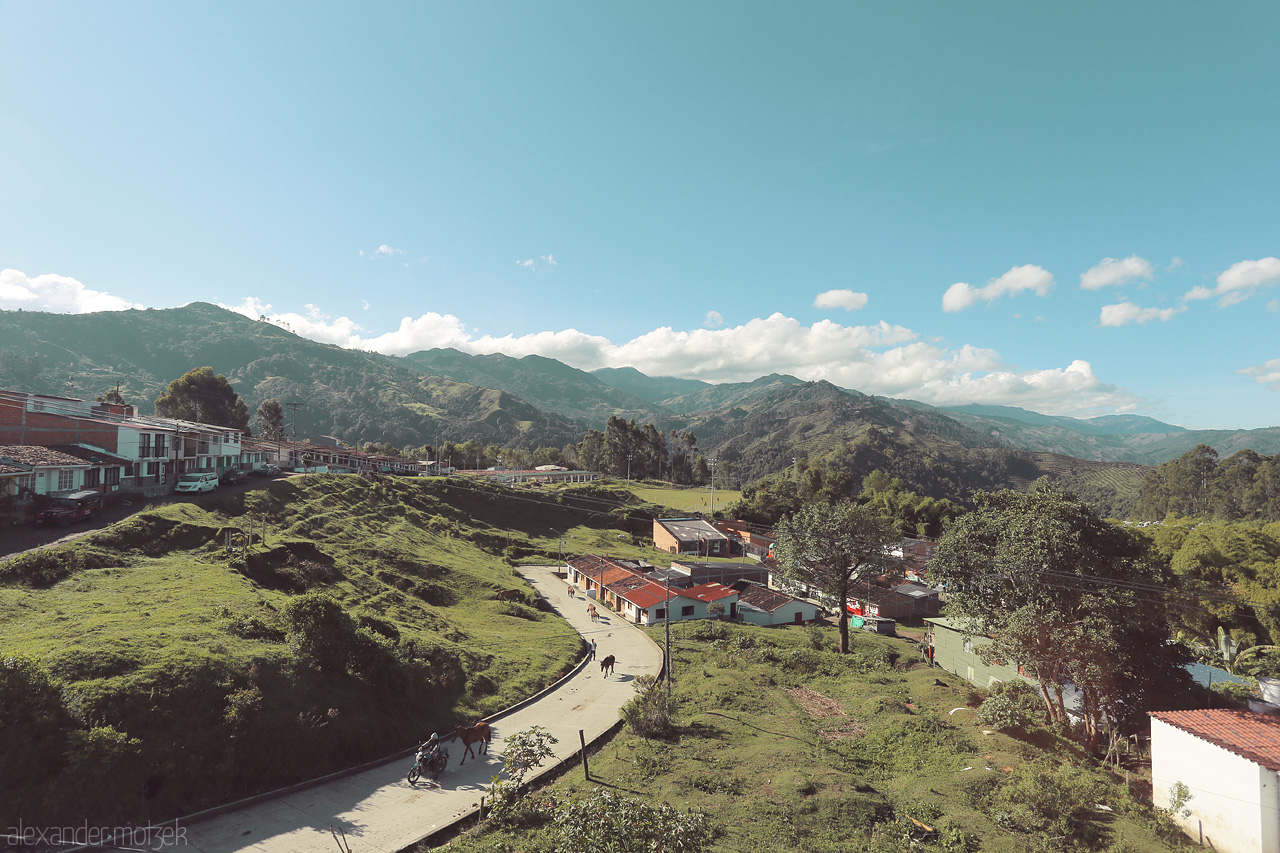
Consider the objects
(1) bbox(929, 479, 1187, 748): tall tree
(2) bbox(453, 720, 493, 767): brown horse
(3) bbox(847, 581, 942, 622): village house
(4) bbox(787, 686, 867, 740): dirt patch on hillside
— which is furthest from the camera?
(3) bbox(847, 581, 942, 622): village house

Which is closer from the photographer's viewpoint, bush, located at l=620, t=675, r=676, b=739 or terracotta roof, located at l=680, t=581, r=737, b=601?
bush, located at l=620, t=675, r=676, b=739

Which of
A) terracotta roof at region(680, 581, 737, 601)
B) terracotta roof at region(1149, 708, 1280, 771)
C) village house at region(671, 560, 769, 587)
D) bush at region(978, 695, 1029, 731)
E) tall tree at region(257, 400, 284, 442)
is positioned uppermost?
tall tree at region(257, 400, 284, 442)

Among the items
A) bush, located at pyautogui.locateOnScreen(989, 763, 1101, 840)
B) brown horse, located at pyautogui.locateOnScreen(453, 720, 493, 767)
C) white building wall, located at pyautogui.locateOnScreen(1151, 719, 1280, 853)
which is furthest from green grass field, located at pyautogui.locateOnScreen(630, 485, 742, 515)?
white building wall, located at pyautogui.locateOnScreen(1151, 719, 1280, 853)

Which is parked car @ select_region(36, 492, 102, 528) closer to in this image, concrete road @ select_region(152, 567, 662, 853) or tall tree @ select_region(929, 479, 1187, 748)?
concrete road @ select_region(152, 567, 662, 853)

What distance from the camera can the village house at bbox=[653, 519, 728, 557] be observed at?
77.3 meters

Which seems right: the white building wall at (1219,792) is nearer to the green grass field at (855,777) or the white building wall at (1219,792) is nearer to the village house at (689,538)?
the green grass field at (855,777)

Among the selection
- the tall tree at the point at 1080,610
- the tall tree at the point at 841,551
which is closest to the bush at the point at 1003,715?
the tall tree at the point at 1080,610

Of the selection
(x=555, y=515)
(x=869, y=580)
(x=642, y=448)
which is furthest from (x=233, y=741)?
(x=642, y=448)

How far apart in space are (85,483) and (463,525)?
36763 mm

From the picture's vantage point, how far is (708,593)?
50.0 meters

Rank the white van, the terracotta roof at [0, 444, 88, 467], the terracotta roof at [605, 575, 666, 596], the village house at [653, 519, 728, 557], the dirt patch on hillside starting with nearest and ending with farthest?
1. the dirt patch on hillside
2. the terracotta roof at [0, 444, 88, 467]
3. the white van
4. the terracotta roof at [605, 575, 666, 596]
5. the village house at [653, 519, 728, 557]

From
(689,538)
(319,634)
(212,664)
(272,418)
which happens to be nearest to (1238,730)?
(319,634)

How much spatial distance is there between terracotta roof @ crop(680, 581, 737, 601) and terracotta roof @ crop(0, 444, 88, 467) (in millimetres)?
44987

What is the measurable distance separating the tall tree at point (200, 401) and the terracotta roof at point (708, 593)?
8013 centimetres
